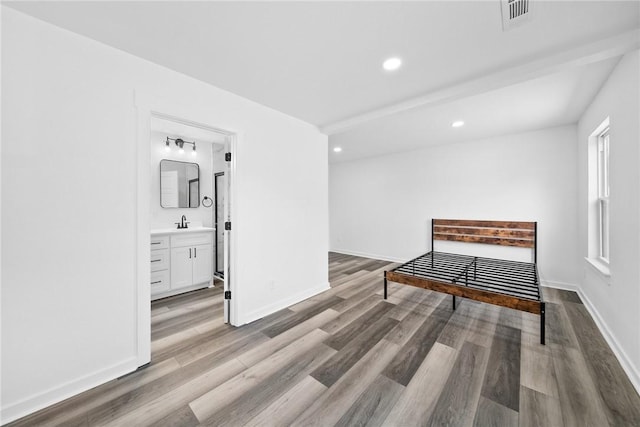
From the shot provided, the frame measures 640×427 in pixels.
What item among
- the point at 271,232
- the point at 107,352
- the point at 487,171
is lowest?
the point at 107,352

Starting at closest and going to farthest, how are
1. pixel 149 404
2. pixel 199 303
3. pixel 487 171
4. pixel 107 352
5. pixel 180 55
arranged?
pixel 149 404 < pixel 107 352 < pixel 180 55 < pixel 199 303 < pixel 487 171

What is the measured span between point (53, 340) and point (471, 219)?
5.21 meters

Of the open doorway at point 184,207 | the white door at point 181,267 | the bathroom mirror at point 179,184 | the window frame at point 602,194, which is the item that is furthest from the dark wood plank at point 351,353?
the bathroom mirror at point 179,184

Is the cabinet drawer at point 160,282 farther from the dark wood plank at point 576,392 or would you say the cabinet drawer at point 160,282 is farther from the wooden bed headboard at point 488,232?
the wooden bed headboard at point 488,232

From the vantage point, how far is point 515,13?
143cm

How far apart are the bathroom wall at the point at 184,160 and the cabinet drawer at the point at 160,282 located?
2.86 feet

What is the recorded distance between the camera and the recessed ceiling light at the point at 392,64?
1.88 metres

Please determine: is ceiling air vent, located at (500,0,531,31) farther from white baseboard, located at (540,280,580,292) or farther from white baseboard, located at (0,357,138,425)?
white baseboard, located at (540,280,580,292)

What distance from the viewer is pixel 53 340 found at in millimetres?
1496

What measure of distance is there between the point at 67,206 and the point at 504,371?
323 cm

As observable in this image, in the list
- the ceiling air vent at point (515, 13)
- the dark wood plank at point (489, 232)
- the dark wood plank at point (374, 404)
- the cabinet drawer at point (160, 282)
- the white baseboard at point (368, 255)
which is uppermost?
the ceiling air vent at point (515, 13)

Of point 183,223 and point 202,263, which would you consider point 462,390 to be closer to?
point 202,263

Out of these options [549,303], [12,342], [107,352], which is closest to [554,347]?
[549,303]

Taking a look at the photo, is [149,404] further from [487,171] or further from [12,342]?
[487,171]
